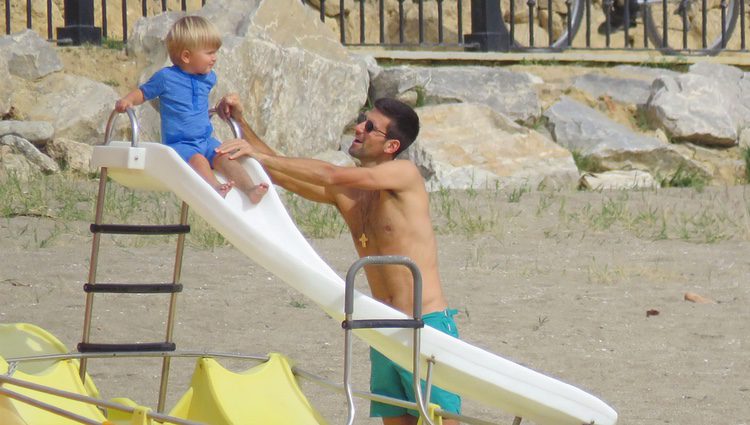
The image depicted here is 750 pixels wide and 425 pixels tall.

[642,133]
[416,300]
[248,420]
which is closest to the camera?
[416,300]

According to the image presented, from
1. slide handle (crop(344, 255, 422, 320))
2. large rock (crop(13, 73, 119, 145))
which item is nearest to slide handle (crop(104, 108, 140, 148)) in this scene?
slide handle (crop(344, 255, 422, 320))

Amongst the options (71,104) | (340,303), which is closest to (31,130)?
(71,104)

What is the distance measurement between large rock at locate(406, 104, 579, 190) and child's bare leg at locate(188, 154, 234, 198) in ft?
16.9

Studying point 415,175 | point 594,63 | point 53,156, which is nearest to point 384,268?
point 415,175

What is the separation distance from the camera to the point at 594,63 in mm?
11297

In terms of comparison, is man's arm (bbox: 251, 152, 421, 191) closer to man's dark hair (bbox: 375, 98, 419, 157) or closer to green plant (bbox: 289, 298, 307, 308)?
man's dark hair (bbox: 375, 98, 419, 157)

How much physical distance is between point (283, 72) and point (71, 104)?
1499 millimetres

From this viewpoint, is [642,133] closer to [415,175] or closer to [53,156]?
[53,156]

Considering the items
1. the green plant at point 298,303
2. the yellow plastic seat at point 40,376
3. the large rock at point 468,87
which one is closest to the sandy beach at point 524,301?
the green plant at point 298,303

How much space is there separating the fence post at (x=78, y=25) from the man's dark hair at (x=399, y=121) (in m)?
6.14

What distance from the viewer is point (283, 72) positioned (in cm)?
948

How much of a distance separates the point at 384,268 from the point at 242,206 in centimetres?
50

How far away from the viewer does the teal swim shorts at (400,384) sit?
4.02m

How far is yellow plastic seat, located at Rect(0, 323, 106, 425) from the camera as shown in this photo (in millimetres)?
4305
